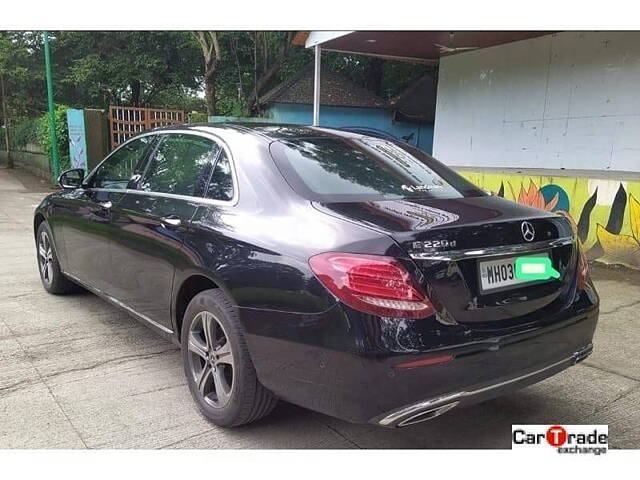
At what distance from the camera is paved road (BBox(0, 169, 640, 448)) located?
2814 millimetres

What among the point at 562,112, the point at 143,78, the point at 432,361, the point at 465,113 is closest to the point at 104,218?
the point at 432,361

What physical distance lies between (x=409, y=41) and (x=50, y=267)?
828 cm

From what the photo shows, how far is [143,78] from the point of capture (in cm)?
2270

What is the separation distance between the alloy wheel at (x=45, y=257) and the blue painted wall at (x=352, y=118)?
1186cm

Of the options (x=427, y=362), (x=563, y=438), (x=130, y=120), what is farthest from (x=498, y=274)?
(x=130, y=120)

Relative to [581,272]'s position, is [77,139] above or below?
below

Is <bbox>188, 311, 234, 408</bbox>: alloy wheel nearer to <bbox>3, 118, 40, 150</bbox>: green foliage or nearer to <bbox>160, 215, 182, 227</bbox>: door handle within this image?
<bbox>160, 215, 182, 227</bbox>: door handle

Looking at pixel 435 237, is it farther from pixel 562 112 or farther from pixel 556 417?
pixel 562 112

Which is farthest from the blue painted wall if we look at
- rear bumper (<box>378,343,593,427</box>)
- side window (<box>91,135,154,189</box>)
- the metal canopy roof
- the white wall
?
rear bumper (<box>378,343,593,427</box>)

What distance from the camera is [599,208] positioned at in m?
6.80

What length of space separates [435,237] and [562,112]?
8.41 m

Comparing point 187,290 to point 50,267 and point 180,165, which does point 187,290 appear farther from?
point 50,267

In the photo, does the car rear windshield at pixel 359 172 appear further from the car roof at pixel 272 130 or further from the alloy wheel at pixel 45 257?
the alloy wheel at pixel 45 257

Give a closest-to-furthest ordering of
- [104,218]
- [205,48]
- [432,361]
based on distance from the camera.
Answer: [432,361], [104,218], [205,48]
